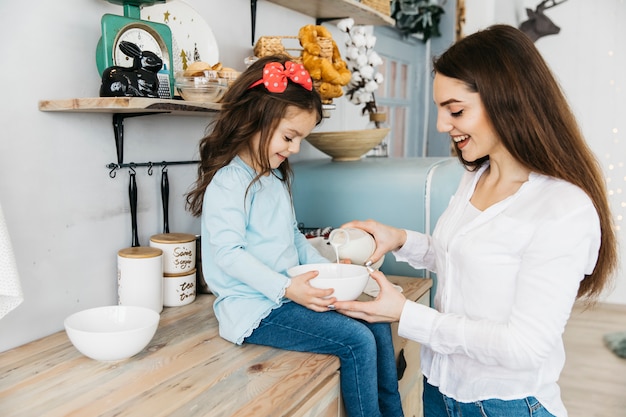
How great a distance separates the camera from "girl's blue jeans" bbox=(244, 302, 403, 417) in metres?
1.22

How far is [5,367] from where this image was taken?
3.74 feet

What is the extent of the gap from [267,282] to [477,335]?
0.45 m

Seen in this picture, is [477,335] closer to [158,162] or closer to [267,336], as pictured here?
[267,336]

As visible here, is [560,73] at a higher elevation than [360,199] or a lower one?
higher

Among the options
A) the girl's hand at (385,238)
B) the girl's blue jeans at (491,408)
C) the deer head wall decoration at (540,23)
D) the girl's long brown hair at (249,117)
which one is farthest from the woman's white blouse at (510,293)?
the deer head wall decoration at (540,23)

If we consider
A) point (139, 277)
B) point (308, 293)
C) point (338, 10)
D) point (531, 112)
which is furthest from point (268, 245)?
point (338, 10)

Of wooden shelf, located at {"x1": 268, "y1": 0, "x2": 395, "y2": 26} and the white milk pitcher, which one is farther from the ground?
wooden shelf, located at {"x1": 268, "y1": 0, "x2": 395, "y2": 26}

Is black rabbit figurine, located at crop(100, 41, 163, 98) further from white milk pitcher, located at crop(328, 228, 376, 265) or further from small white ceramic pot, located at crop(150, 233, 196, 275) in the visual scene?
white milk pitcher, located at crop(328, 228, 376, 265)

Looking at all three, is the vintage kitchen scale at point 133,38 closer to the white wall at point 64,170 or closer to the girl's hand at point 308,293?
the white wall at point 64,170

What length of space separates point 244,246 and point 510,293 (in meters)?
0.57

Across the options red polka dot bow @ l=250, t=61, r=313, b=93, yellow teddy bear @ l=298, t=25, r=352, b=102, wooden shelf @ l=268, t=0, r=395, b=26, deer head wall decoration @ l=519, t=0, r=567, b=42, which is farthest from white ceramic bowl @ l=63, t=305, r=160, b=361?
deer head wall decoration @ l=519, t=0, r=567, b=42

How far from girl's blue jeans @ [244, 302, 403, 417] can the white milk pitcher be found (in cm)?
21

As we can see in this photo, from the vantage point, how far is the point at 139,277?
1388mm

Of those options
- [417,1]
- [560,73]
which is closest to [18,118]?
[417,1]
